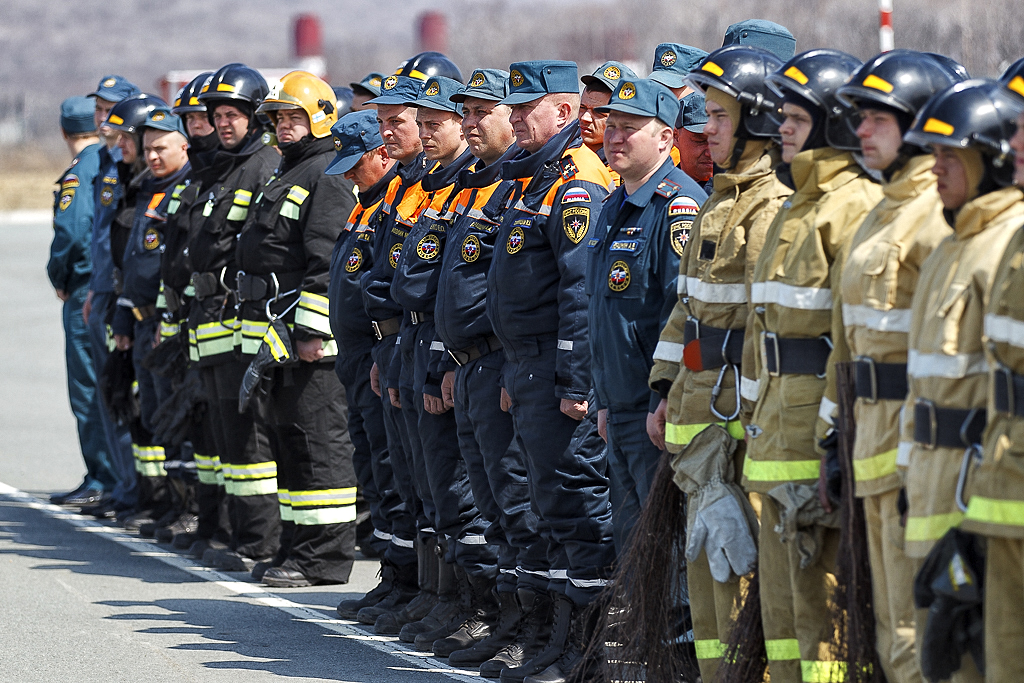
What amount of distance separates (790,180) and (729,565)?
141 centimetres

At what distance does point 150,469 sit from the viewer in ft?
39.9

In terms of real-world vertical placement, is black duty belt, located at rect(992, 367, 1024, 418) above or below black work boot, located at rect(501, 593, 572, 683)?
above

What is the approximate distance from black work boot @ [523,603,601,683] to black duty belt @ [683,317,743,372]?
147 cm

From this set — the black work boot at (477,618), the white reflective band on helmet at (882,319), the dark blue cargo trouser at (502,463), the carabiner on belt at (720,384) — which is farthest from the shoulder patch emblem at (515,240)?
the white reflective band on helmet at (882,319)

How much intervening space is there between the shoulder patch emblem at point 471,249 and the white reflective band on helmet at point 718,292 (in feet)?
6.18

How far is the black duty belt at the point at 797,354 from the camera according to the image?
529 centimetres

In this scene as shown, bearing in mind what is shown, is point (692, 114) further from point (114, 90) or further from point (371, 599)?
point (114, 90)

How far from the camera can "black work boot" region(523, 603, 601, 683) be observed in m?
6.89

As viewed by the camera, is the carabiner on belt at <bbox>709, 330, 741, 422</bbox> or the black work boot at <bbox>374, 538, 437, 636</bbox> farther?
the black work boot at <bbox>374, 538, 437, 636</bbox>

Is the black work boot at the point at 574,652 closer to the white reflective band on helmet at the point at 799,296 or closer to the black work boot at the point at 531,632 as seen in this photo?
the black work boot at the point at 531,632

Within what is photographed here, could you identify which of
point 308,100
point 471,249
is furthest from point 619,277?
point 308,100

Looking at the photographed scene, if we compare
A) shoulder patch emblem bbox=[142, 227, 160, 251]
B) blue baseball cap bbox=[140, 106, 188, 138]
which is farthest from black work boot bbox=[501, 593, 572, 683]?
blue baseball cap bbox=[140, 106, 188, 138]

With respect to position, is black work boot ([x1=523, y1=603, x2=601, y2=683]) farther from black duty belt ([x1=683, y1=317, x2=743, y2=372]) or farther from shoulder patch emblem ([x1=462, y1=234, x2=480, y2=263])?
shoulder patch emblem ([x1=462, y1=234, x2=480, y2=263])

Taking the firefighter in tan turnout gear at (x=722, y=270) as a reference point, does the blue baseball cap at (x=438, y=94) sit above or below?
above
